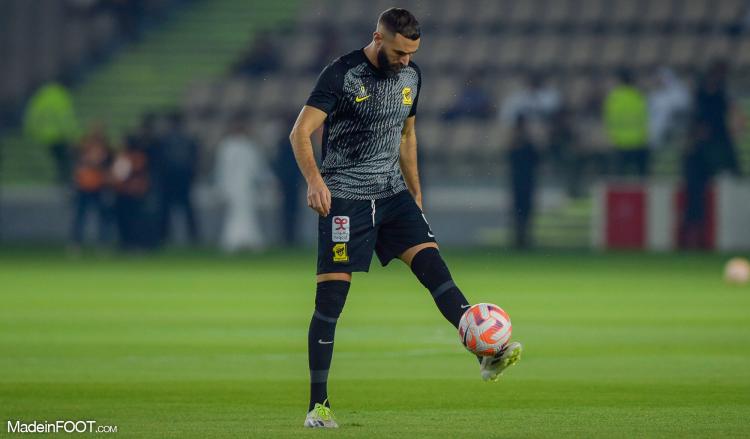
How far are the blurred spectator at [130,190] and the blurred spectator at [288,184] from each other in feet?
8.71

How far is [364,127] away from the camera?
9164mm

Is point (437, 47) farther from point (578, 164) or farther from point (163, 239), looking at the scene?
point (163, 239)

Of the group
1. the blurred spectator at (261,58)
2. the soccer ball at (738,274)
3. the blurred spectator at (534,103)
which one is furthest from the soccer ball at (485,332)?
the blurred spectator at (261,58)

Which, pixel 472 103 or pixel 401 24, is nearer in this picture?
pixel 401 24

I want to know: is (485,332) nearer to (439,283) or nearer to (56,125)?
(439,283)

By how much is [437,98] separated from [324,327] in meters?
27.2

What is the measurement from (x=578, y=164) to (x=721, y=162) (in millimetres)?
3765

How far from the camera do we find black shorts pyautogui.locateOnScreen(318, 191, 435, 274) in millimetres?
8984

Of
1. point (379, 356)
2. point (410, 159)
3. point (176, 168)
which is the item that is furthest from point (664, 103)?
point (410, 159)

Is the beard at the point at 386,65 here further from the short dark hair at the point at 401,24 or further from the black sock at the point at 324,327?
the black sock at the point at 324,327

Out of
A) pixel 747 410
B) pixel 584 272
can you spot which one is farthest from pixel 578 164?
pixel 747 410

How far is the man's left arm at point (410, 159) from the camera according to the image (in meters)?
9.55

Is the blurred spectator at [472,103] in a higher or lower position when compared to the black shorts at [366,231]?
lower

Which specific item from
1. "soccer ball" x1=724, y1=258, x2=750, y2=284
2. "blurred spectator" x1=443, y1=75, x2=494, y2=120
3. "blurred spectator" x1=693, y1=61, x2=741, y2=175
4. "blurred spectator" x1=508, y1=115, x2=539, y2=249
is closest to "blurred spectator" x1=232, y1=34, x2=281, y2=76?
"blurred spectator" x1=443, y1=75, x2=494, y2=120
